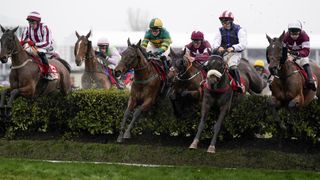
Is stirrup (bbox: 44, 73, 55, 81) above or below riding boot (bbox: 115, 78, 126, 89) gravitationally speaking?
above

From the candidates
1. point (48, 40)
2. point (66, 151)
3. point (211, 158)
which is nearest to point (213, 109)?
point (211, 158)

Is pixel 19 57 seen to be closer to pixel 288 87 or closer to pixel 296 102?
pixel 288 87

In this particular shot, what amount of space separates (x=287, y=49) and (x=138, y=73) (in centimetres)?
320

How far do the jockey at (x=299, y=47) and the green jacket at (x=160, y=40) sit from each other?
2.72 m

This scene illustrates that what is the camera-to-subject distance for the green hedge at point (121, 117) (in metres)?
13.2

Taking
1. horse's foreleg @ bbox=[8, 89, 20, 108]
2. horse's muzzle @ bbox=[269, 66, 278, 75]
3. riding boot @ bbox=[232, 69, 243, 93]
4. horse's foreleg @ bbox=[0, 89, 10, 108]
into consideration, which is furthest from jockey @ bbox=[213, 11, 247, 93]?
horse's foreleg @ bbox=[0, 89, 10, 108]

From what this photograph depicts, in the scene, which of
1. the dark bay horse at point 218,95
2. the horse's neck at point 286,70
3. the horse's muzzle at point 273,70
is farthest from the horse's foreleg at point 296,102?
the dark bay horse at point 218,95

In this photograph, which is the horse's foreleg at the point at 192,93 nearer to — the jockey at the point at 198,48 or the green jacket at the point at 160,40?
the jockey at the point at 198,48

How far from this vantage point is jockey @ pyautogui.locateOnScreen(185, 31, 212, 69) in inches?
551

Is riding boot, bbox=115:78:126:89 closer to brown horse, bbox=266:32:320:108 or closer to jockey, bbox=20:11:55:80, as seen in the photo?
jockey, bbox=20:11:55:80

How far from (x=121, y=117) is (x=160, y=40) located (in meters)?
1.99

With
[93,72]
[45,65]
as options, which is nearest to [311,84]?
[45,65]

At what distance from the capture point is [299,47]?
1315 cm

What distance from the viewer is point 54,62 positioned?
16297 millimetres
